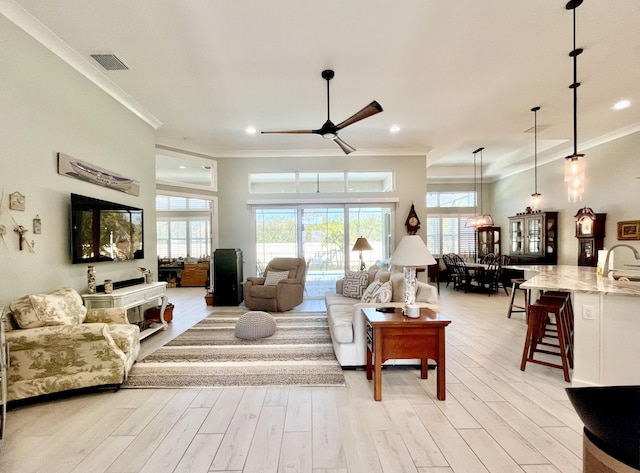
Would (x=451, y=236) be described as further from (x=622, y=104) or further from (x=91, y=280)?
(x=91, y=280)

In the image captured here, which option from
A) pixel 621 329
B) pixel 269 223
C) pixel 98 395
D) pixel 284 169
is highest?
pixel 284 169

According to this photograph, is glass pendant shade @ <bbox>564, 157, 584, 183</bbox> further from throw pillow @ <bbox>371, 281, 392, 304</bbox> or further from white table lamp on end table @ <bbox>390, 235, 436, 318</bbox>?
throw pillow @ <bbox>371, 281, 392, 304</bbox>

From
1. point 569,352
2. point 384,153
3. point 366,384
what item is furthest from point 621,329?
point 384,153

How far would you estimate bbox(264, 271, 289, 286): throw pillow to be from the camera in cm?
549

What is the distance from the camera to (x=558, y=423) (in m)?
2.03

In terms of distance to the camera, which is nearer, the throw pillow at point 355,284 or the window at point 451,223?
the throw pillow at point 355,284

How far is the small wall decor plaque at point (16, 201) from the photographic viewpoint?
8.32ft

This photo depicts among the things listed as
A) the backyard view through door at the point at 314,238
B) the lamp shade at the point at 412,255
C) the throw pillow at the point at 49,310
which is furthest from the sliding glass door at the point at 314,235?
the lamp shade at the point at 412,255

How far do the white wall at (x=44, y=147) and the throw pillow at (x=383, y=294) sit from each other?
3.46 m

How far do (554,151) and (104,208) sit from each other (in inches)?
346

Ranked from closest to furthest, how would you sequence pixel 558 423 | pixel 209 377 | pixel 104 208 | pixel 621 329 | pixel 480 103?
1. pixel 558 423
2. pixel 621 329
3. pixel 209 377
4. pixel 104 208
5. pixel 480 103

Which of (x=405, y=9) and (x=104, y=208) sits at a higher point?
(x=405, y=9)

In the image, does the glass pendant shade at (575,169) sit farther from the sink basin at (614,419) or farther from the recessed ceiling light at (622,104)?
the recessed ceiling light at (622,104)

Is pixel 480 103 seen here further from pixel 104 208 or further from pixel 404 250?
pixel 104 208
